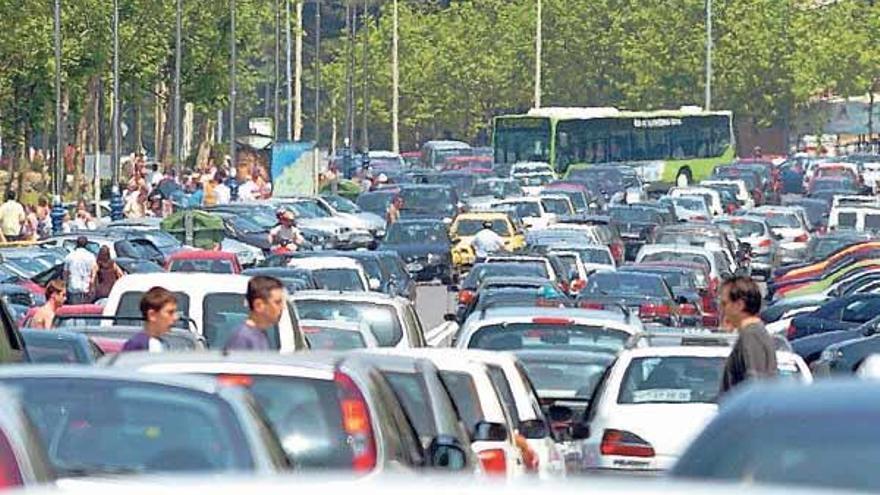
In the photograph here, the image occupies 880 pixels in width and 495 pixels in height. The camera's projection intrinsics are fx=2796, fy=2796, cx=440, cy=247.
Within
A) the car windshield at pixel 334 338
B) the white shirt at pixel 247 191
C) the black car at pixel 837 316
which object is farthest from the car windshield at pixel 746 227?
the car windshield at pixel 334 338

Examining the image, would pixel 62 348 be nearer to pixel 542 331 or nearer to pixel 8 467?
pixel 542 331

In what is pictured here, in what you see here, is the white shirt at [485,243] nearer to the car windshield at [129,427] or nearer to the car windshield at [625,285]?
the car windshield at [625,285]

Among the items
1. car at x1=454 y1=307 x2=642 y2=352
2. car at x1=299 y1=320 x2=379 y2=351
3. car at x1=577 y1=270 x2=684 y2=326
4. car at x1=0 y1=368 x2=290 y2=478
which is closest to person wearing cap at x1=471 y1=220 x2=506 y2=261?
car at x1=577 y1=270 x2=684 y2=326

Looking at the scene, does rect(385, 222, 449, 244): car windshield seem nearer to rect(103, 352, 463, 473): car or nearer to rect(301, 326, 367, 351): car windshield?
rect(301, 326, 367, 351): car windshield

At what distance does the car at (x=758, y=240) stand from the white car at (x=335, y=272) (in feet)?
64.7

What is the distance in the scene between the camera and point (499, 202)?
2485 inches

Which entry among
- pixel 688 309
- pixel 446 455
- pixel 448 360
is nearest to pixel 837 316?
pixel 688 309

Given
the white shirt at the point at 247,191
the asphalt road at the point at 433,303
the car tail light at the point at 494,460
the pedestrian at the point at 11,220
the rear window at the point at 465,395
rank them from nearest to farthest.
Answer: the car tail light at the point at 494,460 → the rear window at the point at 465,395 → the asphalt road at the point at 433,303 → the pedestrian at the point at 11,220 → the white shirt at the point at 247,191

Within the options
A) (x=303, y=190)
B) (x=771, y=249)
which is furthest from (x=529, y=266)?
(x=303, y=190)

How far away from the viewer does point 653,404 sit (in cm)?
1584

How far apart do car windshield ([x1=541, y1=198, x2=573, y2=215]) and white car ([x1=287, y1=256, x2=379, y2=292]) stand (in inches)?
1158

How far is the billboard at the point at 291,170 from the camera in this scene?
235 ft

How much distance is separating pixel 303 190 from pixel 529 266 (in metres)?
33.0

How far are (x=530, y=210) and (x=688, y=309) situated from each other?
85.7ft
